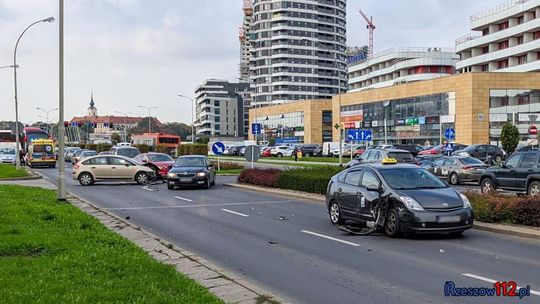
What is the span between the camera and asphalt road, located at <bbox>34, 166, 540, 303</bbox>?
24.2 ft

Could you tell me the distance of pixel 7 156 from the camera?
57.1 m

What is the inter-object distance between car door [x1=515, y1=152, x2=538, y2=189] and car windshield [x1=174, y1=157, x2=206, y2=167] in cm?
1322

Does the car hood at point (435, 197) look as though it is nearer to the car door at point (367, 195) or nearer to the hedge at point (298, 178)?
the car door at point (367, 195)

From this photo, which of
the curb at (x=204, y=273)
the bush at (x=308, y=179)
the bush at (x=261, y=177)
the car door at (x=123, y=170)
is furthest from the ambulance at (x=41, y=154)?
the curb at (x=204, y=273)

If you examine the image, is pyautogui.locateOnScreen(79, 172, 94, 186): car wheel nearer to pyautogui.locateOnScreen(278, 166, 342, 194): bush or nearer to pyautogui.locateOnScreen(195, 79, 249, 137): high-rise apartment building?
pyautogui.locateOnScreen(278, 166, 342, 194): bush

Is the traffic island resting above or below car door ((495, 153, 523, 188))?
below

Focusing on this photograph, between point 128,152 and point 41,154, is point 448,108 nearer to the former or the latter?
point 128,152

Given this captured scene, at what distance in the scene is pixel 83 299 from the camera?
19.0 feet

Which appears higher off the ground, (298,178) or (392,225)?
(298,178)

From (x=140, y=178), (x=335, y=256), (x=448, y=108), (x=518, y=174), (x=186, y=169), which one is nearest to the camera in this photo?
(x=335, y=256)

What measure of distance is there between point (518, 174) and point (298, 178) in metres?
7.52

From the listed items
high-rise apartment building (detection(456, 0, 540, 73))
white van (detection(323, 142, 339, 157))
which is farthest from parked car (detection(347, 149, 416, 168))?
high-rise apartment building (detection(456, 0, 540, 73))

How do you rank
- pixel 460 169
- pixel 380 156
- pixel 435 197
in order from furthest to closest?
pixel 380 156
pixel 460 169
pixel 435 197

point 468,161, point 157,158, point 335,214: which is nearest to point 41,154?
point 157,158
